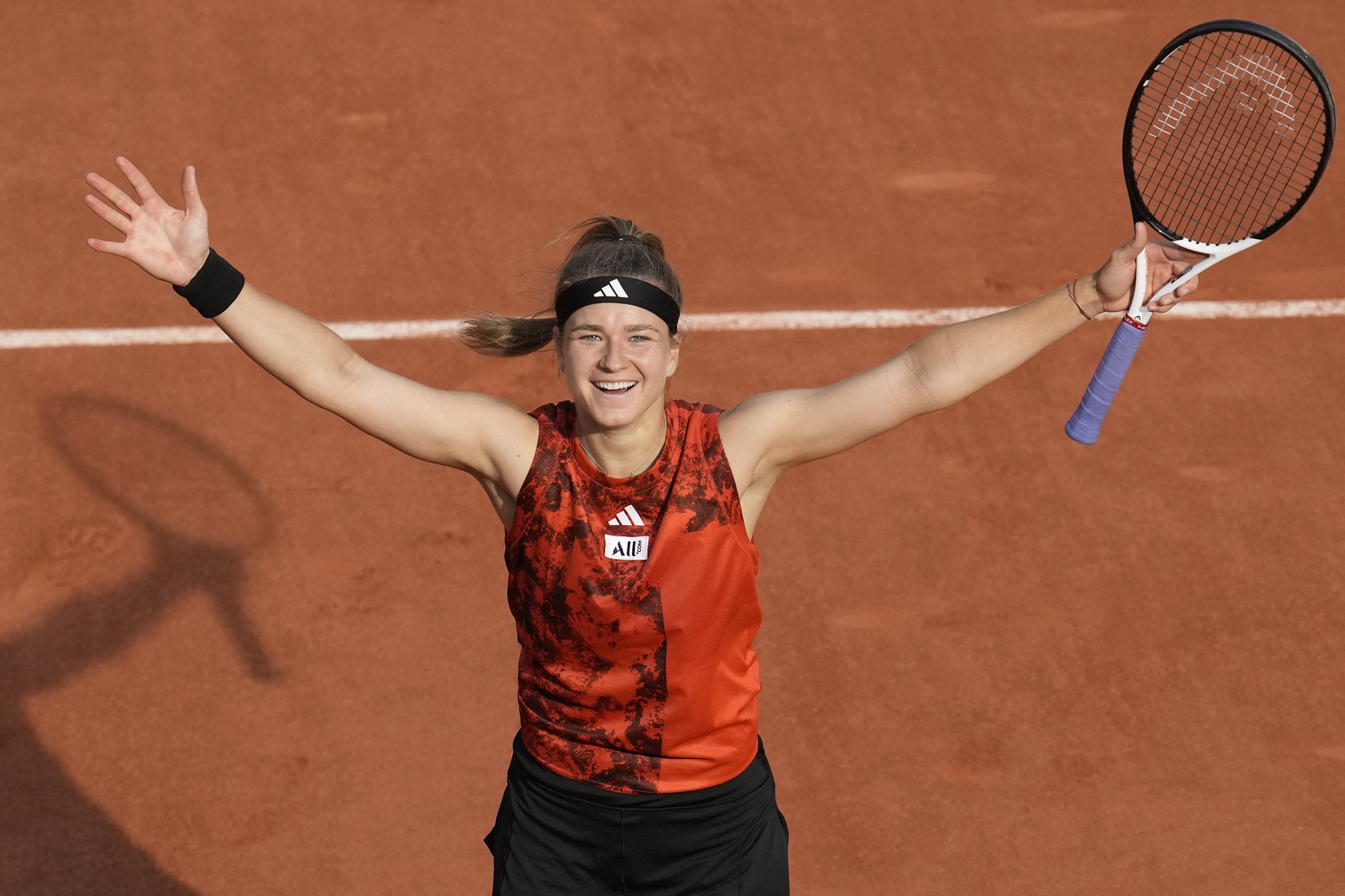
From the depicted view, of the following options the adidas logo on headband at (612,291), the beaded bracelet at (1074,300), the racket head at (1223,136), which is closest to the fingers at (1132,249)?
the beaded bracelet at (1074,300)

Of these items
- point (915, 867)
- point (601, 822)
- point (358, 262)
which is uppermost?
point (358, 262)

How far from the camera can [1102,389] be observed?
13.5ft

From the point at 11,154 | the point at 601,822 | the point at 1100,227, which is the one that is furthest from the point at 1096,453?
the point at 11,154

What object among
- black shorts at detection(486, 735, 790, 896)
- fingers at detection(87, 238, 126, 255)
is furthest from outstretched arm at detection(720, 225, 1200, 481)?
fingers at detection(87, 238, 126, 255)

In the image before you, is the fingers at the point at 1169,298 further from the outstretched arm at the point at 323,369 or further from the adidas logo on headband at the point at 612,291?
the outstretched arm at the point at 323,369

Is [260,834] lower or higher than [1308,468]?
lower

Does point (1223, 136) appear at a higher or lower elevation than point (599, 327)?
higher

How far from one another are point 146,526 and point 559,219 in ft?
9.64

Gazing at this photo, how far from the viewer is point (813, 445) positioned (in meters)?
3.85

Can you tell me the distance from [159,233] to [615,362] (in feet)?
3.76

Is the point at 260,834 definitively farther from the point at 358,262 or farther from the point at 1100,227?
the point at 1100,227

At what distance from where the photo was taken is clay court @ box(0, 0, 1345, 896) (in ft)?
19.3

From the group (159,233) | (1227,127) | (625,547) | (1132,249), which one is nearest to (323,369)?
(159,233)

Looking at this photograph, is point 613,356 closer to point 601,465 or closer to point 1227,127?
point 601,465
